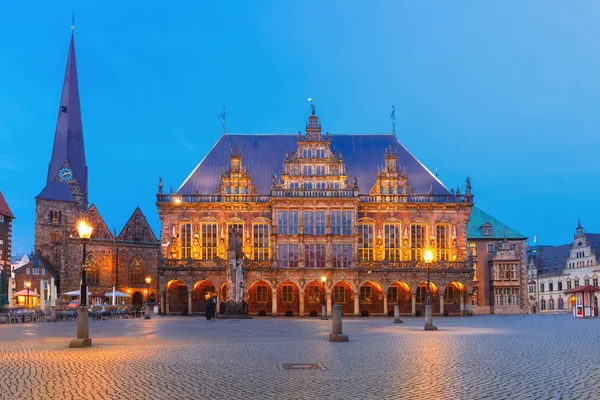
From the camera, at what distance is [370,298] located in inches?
2359

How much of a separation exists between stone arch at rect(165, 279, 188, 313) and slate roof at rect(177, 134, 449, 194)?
29.6 ft

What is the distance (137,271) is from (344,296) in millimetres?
37490

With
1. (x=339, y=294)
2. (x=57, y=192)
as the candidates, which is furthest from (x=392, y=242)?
(x=57, y=192)

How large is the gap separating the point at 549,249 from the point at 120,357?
312 feet

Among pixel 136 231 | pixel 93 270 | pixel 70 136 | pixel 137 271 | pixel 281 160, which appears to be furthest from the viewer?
pixel 70 136

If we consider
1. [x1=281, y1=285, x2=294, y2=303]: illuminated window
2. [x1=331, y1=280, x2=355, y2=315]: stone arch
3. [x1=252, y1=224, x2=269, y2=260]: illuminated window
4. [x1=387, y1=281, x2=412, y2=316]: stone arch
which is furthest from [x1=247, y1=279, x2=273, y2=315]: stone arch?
[x1=387, y1=281, x2=412, y2=316]: stone arch

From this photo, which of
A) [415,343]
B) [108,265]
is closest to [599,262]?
[108,265]

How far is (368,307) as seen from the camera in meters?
59.7

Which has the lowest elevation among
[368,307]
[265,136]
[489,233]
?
[368,307]

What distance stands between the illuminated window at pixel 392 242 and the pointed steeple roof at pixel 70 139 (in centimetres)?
5607

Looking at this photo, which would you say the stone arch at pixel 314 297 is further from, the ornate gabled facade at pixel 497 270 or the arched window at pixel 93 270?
the arched window at pixel 93 270

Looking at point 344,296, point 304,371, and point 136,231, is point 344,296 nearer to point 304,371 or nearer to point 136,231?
point 136,231

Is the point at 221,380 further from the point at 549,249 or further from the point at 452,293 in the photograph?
the point at 549,249

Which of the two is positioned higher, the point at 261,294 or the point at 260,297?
the point at 261,294
